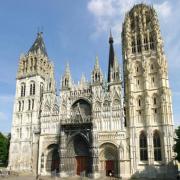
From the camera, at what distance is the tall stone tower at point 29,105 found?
146 feet

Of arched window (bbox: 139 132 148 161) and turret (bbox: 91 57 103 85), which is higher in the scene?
turret (bbox: 91 57 103 85)

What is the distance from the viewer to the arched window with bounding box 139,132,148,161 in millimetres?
37812

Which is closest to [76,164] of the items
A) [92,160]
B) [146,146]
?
[92,160]

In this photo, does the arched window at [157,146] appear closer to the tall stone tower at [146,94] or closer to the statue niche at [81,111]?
the tall stone tower at [146,94]

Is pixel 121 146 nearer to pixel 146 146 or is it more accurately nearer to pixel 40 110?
pixel 146 146

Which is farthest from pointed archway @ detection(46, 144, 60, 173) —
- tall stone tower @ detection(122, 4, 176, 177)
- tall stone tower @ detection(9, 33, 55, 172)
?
tall stone tower @ detection(122, 4, 176, 177)

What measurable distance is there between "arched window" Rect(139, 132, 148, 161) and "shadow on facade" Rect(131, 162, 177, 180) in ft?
4.89

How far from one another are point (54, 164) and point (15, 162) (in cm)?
779

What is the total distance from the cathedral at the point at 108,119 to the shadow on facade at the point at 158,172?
0.14m

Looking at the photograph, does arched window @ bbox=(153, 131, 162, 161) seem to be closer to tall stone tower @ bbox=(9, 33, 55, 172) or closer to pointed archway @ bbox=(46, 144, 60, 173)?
pointed archway @ bbox=(46, 144, 60, 173)

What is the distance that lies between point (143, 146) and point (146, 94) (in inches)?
324

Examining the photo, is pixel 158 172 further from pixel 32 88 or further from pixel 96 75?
pixel 32 88

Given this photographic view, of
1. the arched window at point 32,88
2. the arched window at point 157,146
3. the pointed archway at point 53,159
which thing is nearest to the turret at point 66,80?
the arched window at point 32,88

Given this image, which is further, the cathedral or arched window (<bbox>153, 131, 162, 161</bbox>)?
the cathedral
